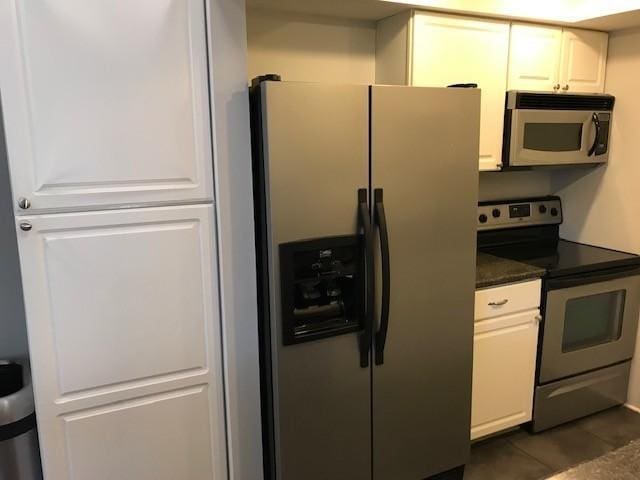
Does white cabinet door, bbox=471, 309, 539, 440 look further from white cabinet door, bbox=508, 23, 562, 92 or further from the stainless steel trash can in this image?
the stainless steel trash can

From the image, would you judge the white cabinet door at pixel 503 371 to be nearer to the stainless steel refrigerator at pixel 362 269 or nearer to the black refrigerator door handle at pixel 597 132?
the stainless steel refrigerator at pixel 362 269

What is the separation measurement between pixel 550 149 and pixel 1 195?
2510 mm

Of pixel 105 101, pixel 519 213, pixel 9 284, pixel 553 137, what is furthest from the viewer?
pixel 519 213

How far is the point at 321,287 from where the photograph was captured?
1917 millimetres

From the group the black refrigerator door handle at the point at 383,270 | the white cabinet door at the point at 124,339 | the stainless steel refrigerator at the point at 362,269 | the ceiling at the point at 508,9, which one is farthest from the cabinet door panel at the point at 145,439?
the ceiling at the point at 508,9

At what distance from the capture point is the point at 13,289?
2.03 m

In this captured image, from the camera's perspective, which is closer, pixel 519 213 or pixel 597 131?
pixel 597 131

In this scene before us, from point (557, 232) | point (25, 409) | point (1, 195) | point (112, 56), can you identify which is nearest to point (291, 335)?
point (25, 409)

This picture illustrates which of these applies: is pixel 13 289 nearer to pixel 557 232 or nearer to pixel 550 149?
pixel 550 149

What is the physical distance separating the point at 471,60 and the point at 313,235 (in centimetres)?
126

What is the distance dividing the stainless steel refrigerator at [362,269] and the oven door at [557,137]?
0.67m

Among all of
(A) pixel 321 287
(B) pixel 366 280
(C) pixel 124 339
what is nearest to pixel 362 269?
(B) pixel 366 280

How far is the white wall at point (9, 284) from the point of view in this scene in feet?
6.47

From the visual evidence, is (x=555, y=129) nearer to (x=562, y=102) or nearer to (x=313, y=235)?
(x=562, y=102)
